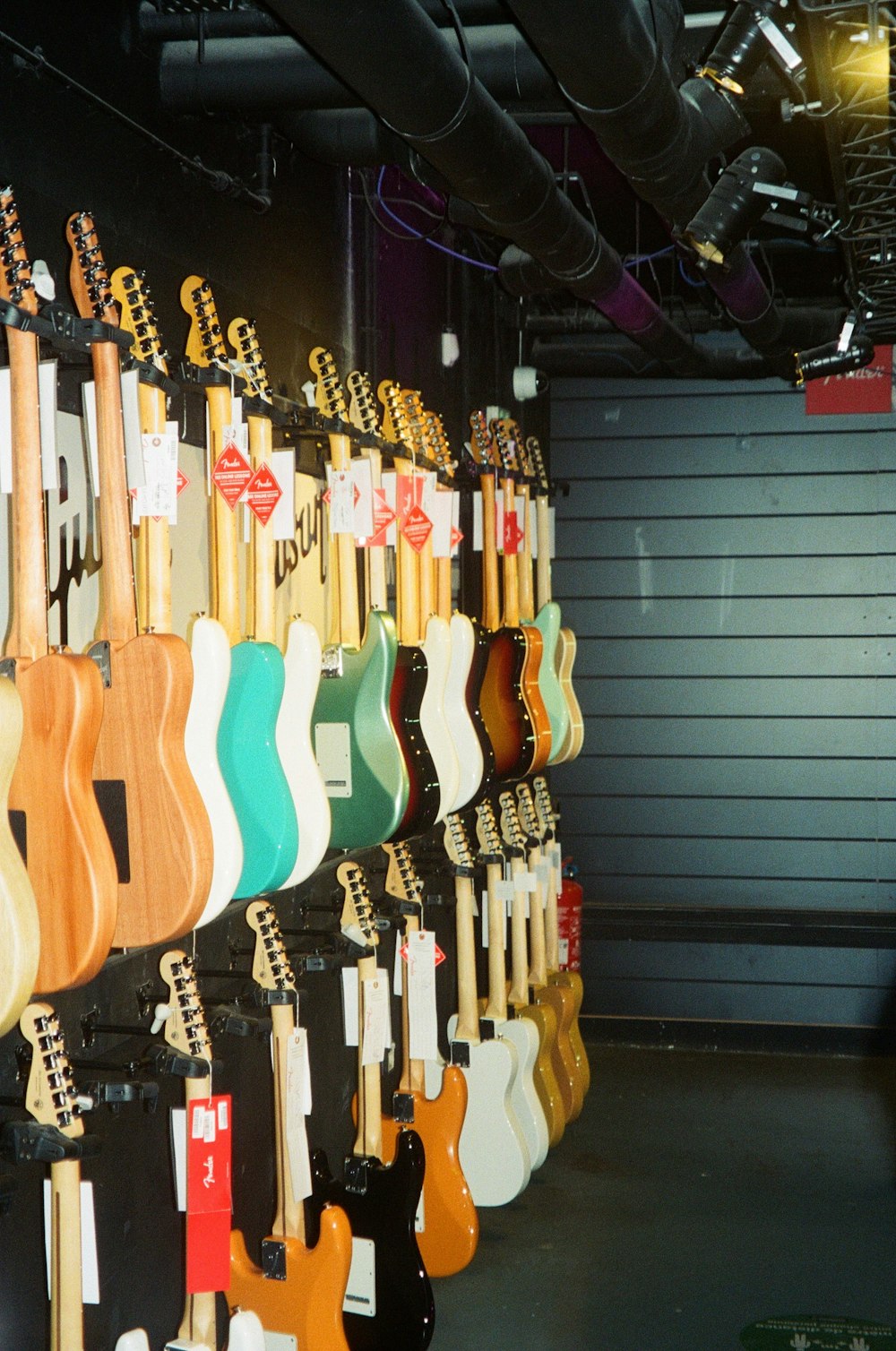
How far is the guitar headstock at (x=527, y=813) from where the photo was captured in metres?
4.64

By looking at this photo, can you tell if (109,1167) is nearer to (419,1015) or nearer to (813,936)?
(419,1015)

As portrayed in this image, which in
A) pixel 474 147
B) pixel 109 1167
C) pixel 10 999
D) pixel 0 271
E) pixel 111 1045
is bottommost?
pixel 109 1167

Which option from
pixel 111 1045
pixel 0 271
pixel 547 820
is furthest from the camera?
pixel 547 820

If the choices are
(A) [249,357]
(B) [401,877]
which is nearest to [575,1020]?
(B) [401,877]

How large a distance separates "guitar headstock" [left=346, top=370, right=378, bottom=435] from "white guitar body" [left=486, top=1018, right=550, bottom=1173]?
75.0 inches

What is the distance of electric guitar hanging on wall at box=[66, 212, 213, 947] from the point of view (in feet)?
6.03

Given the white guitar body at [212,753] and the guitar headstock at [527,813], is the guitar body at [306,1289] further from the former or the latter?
the guitar headstock at [527,813]

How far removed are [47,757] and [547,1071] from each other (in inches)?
115

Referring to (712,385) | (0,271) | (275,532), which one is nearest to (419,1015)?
(275,532)

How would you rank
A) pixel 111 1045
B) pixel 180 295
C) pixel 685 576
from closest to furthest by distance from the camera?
pixel 111 1045
pixel 180 295
pixel 685 576

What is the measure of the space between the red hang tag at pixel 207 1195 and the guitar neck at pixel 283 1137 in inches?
13.9

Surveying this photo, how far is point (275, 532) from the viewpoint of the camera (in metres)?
2.34

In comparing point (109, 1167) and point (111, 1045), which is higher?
point (111, 1045)

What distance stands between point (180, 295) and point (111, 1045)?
4.36ft
